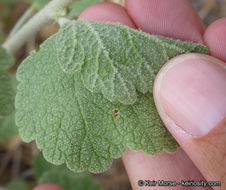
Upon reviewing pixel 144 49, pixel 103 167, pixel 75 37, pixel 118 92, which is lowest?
pixel 103 167

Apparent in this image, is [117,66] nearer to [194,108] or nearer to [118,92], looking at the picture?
Answer: [118,92]

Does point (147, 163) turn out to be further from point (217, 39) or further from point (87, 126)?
point (217, 39)

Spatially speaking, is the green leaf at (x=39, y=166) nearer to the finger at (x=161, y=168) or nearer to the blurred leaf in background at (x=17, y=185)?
the blurred leaf in background at (x=17, y=185)

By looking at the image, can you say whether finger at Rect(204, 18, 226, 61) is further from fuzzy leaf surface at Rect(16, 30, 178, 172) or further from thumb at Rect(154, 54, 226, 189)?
fuzzy leaf surface at Rect(16, 30, 178, 172)

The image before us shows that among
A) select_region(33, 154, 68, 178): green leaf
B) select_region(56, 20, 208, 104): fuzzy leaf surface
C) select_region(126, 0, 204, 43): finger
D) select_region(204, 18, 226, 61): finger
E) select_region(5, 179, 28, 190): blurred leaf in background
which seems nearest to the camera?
select_region(56, 20, 208, 104): fuzzy leaf surface

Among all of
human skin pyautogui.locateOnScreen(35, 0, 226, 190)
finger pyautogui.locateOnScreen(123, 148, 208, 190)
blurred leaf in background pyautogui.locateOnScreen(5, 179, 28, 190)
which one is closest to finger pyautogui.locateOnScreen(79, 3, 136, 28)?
human skin pyautogui.locateOnScreen(35, 0, 226, 190)

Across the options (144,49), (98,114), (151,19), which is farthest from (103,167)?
(151,19)
